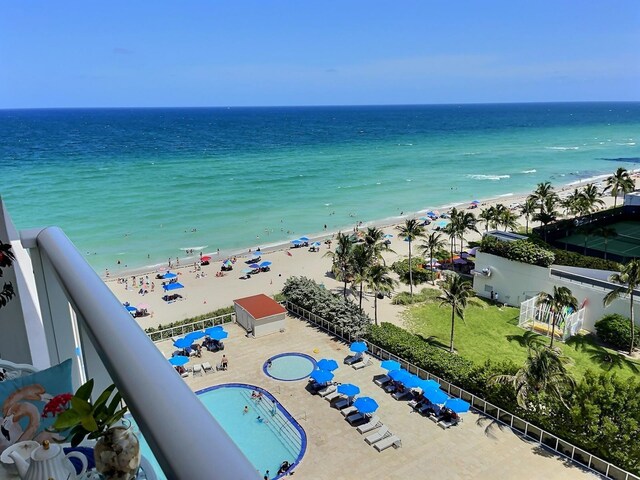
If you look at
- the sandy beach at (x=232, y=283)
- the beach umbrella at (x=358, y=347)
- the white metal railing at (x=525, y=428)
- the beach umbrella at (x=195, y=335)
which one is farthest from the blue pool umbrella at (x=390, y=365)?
the beach umbrella at (x=195, y=335)

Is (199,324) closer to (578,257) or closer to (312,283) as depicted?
(312,283)

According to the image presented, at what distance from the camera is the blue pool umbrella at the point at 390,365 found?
1947cm

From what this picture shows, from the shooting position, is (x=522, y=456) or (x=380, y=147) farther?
(x=380, y=147)

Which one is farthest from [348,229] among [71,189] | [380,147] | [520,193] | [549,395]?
[380,147]

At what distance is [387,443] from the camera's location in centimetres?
1584

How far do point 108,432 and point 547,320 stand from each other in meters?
26.8

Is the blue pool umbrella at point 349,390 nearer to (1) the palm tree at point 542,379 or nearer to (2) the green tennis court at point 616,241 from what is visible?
(1) the palm tree at point 542,379

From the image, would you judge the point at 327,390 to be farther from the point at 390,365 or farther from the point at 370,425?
the point at 390,365

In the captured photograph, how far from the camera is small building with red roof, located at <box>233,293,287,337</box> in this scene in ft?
77.3

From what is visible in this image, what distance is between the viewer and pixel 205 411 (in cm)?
108

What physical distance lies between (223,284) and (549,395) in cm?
2272

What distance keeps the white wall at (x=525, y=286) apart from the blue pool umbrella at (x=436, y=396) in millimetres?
11404

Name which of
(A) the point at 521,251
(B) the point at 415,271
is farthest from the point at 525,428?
(B) the point at 415,271

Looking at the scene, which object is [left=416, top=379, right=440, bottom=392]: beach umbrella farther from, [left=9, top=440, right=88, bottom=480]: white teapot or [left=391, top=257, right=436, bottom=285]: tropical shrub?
[left=9, top=440, right=88, bottom=480]: white teapot
